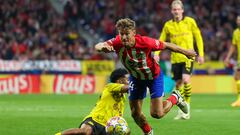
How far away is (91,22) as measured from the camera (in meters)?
34.2

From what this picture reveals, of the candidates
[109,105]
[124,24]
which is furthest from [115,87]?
[124,24]

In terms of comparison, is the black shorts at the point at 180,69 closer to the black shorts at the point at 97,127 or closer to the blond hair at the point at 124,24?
the blond hair at the point at 124,24

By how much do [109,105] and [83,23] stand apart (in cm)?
2419

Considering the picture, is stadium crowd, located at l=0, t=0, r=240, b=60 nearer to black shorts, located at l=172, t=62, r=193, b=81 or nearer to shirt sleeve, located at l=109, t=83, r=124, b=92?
black shorts, located at l=172, t=62, r=193, b=81

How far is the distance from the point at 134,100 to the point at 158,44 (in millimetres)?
1160

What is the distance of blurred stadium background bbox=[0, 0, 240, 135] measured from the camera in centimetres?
2686

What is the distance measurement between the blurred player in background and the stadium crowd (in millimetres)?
18927

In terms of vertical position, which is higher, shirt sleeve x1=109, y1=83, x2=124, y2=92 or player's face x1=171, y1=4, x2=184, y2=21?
player's face x1=171, y1=4, x2=184, y2=21

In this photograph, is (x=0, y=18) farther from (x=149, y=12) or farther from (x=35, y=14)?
(x=149, y=12)

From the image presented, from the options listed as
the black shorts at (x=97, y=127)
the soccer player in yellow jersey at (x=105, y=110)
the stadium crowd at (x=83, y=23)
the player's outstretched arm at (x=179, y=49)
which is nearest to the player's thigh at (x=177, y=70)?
the player's outstretched arm at (x=179, y=49)

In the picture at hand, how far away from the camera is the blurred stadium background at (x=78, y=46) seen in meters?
26.9

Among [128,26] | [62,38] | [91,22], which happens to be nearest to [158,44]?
[128,26]

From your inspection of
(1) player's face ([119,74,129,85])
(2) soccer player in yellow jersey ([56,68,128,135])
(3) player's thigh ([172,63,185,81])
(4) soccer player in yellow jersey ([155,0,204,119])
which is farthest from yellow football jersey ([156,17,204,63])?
(2) soccer player in yellow jersey ([56,68,128,135])

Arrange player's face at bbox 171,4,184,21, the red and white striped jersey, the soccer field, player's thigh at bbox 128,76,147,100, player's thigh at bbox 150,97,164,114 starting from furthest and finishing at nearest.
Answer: player's face at bbox 171,4,184,21, the soccer field, player's thigh at bbox 150,97,164,114, player's thigh at bbox 128,76,147,100, the red and white striped jersey
